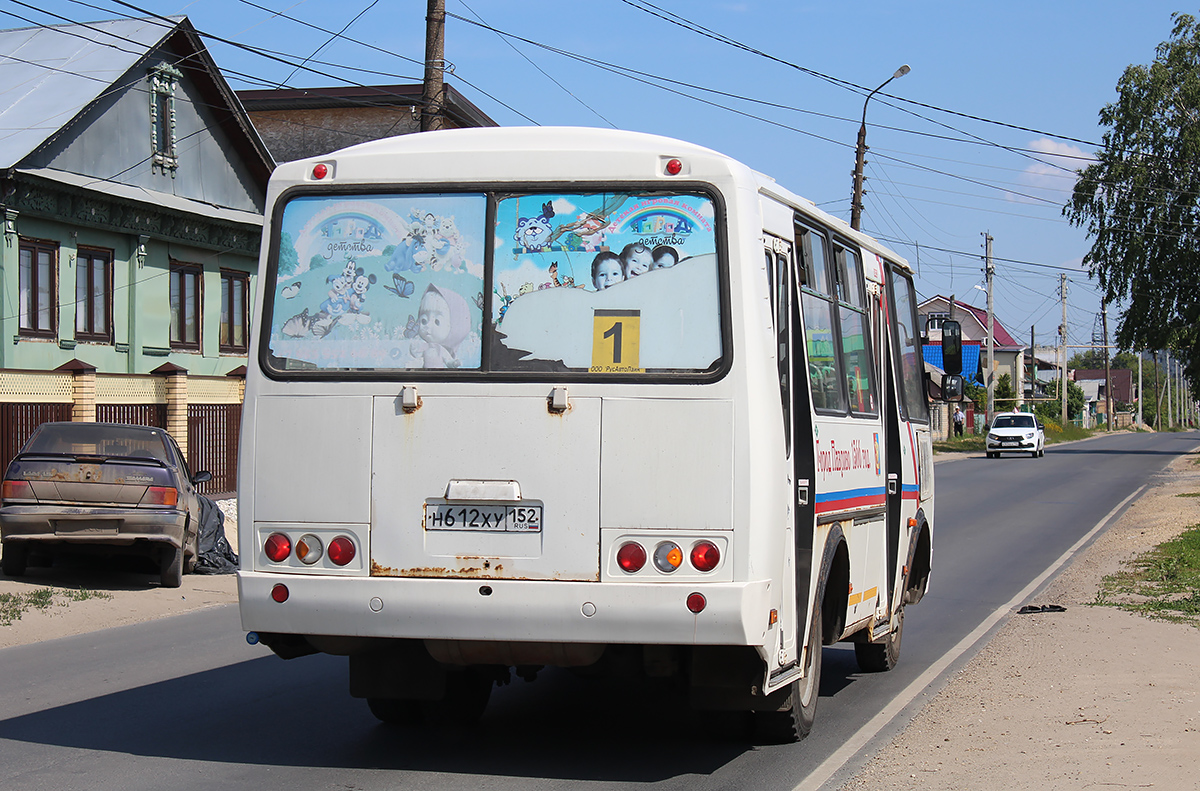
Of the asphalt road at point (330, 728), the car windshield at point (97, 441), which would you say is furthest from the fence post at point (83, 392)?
the asphalt road at point (330, 728)

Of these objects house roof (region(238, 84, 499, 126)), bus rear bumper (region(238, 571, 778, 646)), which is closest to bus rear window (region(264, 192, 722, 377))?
bus rear bumper (region(238, 571, 778, 646))

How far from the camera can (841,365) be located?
7902mm

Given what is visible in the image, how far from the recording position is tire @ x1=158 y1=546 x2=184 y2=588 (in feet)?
47.7

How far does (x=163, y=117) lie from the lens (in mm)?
26906

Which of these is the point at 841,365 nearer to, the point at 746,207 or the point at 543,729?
the point at 746,207

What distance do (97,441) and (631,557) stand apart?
1010 cm

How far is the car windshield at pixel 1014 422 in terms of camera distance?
51.7 metres

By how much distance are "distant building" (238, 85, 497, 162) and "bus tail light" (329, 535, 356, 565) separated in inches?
1291

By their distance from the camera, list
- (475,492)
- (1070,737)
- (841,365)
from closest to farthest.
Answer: (475,492) < (1070,737) < (841,365)

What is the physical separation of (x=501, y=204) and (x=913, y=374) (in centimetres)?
500

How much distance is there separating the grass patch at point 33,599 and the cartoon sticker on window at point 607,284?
7660 mm

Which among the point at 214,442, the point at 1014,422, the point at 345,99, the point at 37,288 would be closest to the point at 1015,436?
the point at 1014,422

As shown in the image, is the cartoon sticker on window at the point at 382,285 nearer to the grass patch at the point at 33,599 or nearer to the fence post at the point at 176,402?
the grass patch at the point at 33,599

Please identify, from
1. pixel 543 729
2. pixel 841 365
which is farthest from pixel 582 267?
pixel 543 729
